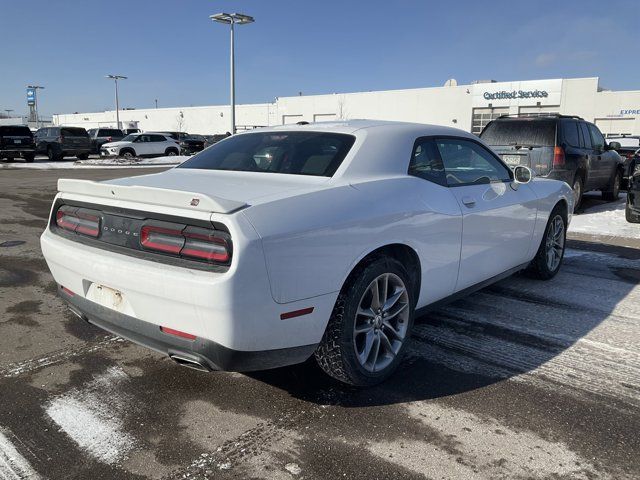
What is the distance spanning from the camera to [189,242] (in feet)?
8.34

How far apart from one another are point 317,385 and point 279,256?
1.13m

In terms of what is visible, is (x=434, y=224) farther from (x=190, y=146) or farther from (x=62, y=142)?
(x=190, y=146)

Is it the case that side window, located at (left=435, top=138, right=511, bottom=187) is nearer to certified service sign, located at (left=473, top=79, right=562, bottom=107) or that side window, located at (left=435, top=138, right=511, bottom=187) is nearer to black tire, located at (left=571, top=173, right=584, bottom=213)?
black tire, located at (left=571, top=173, right=584, bottom=213)

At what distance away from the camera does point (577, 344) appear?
3.83m

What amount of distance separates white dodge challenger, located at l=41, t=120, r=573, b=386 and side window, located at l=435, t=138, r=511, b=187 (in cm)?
2

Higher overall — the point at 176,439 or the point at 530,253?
the point at 530,253

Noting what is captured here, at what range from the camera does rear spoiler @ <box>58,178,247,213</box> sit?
96.0 inches

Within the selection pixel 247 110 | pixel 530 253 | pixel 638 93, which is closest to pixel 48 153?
pixel 530 253

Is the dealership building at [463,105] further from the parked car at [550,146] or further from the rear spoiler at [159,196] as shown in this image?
the rear spoiler at [159,196]

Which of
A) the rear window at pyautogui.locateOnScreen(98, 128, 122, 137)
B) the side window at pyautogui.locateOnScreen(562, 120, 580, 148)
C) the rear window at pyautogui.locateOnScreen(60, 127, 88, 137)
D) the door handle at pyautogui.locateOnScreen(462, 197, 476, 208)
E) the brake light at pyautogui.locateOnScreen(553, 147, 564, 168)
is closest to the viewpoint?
the door handle at pyautogui.locateOnScreen(462, 197, 476, 208)

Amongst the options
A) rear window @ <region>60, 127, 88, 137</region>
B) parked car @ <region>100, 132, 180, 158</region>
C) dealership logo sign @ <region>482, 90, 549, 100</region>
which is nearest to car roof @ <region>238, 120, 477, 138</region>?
parked car @ <region>100, 132, 180, 158</region>

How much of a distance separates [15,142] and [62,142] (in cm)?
254

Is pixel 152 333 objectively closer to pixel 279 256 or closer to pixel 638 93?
pixel 279 256

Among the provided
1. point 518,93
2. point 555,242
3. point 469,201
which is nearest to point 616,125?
point 518,93
